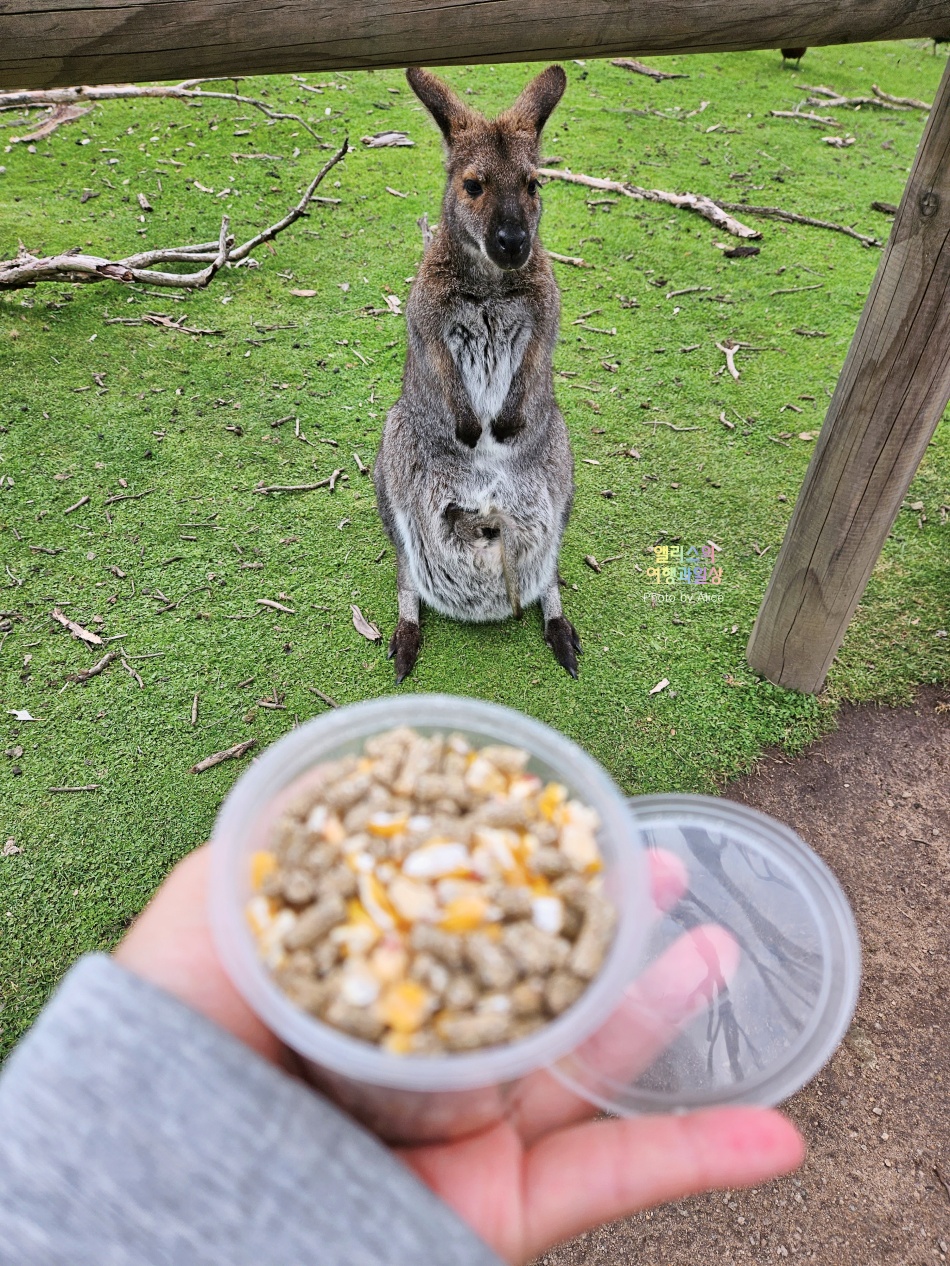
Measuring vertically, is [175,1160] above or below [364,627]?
above

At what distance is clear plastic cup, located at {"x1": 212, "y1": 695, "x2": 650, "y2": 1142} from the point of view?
0.76 m

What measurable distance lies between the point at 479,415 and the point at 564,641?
72 cm

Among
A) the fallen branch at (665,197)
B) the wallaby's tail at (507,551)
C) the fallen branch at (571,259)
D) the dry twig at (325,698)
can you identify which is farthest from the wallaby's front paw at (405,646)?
the fallen branch at (665,197)

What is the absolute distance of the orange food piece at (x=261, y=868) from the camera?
2.96 ft

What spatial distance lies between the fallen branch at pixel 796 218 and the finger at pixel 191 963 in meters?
4.90

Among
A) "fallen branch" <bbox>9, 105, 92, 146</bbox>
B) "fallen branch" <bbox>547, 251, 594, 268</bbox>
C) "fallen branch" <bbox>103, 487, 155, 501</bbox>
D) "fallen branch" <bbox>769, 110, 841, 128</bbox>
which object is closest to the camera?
"fallen branch" <bbox>103, 487, 155, 501</bbox>

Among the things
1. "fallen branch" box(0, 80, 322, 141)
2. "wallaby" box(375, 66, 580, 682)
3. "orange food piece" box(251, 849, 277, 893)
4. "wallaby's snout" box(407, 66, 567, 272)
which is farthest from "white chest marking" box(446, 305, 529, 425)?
"fallen branch" box(0, 80, 322, 141)

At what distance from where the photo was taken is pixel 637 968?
117 cm

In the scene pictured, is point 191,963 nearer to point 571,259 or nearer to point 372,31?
point 372,31

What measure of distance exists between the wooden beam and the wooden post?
0.33m

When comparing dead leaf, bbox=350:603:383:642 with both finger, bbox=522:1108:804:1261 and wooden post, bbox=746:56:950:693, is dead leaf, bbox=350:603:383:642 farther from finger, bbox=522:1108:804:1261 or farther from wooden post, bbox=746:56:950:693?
finger, bbox=522:1108:804:1261

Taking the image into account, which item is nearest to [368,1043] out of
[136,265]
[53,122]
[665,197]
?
[136,265]

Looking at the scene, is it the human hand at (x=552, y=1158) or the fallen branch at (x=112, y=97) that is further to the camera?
the fallen branch at (x=112, y=97)

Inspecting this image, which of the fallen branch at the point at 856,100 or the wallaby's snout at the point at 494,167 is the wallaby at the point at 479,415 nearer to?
the wallaby's snout at the point at 494,167
